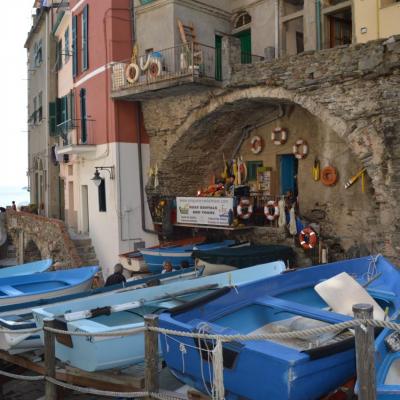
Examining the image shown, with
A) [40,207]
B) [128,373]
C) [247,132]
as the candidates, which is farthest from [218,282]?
[40,207]

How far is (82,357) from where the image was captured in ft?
18.1

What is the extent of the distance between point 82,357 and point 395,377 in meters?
3.32

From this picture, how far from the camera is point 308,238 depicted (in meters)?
11.5

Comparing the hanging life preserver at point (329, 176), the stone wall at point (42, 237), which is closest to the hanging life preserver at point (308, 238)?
the hanging life preserver at point (329, 176)

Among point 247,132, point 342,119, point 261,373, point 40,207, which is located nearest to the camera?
point 261,373

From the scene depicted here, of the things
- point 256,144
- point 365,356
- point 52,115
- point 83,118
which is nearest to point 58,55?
point 52,115

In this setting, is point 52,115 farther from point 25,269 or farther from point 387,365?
point 387,365

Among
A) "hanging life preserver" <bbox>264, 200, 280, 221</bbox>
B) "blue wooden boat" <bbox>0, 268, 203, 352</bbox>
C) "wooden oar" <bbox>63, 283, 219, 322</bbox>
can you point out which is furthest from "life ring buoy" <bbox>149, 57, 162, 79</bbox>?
"wooden oar" <bbox>63, 283, 219, 322</bbox>

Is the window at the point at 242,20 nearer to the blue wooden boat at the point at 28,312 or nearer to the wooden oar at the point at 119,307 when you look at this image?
the blue wooden boat at the point at 28,312

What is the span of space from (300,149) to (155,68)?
458 centimetres

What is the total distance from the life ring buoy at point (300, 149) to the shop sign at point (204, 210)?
237 cm

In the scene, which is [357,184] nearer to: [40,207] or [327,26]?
[327,26]

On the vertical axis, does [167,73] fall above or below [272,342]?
above

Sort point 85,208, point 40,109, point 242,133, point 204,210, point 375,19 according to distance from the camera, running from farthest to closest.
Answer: point 40,109 < point 85,208 < point 242,133 < point 204,210 < point 375,19
